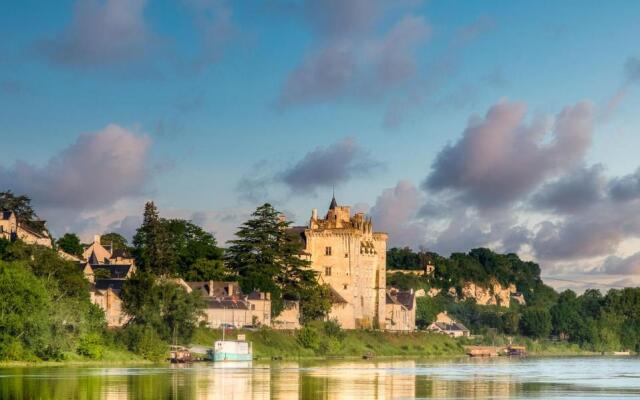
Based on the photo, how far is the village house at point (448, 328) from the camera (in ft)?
616

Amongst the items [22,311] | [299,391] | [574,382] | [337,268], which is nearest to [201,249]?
[337,268]

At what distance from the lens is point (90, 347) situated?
314 ft

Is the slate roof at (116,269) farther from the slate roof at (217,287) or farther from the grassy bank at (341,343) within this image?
the grassy bank at (341,343)

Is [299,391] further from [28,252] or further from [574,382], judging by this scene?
[28,252]

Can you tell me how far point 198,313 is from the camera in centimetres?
11481

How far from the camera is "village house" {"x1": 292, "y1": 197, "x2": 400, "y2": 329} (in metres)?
165

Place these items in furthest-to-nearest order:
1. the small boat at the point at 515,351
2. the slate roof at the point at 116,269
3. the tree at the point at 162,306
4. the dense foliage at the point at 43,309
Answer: the small boat at the point at 515,351
the slate roof at the point at 116,269
the tree at the point at 162,306
the dense foliage at the point at 43,309

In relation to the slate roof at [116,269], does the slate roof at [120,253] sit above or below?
above

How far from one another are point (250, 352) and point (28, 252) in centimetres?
2385

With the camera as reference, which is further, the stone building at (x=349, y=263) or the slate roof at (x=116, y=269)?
the stone building at (x=349, y=263)

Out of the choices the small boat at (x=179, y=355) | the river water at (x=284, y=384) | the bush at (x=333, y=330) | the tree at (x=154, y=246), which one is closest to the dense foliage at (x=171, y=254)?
the tree at (x=154, y=246)

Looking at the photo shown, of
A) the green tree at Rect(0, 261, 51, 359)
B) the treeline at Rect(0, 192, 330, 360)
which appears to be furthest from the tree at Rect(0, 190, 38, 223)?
the green tree at Rect(0, 261, 51, 359)

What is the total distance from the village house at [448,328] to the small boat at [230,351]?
2862 inches

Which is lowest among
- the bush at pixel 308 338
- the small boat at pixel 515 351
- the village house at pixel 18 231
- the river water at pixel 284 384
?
the small boat at pixel 515 351
